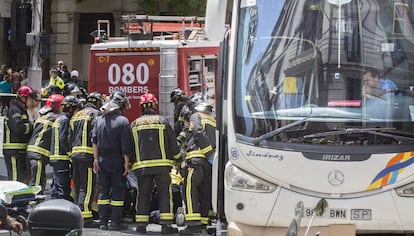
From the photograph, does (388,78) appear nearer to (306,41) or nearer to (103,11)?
(306,41)

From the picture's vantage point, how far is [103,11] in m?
29.3

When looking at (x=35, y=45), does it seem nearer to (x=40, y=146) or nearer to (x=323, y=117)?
(x=40, y=146)

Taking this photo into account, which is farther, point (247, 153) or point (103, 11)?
point (103, 11)

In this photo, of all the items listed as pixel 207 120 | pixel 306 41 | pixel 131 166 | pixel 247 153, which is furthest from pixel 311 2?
pixel 131 166

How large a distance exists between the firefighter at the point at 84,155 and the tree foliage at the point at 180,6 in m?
14.7

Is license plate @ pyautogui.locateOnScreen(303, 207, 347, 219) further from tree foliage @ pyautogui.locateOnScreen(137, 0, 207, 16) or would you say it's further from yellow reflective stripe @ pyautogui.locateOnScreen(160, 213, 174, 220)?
tree foliage @ pyautogui.locateOnScreen(137, 0, 207, 16)

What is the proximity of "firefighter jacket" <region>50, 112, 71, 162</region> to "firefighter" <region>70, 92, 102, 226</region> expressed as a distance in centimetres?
14

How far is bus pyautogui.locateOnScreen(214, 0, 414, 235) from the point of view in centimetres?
598

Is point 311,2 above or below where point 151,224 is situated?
above

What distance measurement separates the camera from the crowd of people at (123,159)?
9.53 m

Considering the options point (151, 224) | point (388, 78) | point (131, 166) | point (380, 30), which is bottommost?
point (151, 224)

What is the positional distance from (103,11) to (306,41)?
77.9 ft

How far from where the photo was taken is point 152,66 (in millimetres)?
13219

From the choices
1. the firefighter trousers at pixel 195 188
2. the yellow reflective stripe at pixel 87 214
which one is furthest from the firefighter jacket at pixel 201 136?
the yellow reflective stripe at pixel 87 214
